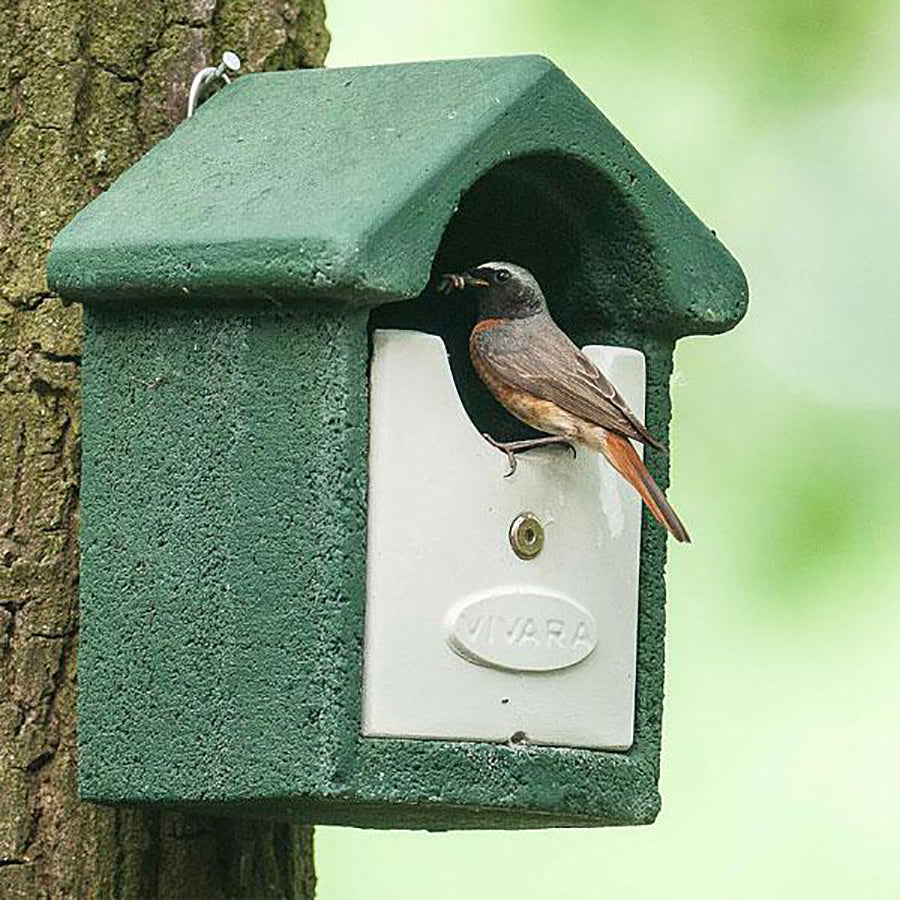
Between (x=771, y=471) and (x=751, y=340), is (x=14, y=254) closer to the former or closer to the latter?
(x=771, y=471)

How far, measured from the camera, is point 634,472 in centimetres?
421

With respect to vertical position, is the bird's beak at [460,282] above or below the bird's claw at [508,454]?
above

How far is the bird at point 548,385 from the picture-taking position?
4176 millimetres

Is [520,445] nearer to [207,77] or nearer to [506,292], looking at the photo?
[506,292]

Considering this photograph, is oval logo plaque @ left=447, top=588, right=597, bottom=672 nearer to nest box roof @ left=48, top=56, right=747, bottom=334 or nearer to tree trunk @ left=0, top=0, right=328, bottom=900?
nest box roof @ left=48, top=56, right=747, bottom=334

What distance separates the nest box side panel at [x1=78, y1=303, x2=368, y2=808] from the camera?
388 centimetres

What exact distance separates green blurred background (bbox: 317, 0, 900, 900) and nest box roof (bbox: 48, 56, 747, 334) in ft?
7.53

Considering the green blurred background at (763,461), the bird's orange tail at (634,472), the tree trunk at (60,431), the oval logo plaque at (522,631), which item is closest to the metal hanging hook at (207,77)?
the tree trunk at (60,431)

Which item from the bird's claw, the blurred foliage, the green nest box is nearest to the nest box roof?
the green nest box

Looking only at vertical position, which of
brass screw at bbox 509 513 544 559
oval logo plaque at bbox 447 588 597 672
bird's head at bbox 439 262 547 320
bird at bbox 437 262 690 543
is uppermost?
bird's head at bbox 439 262 547 320

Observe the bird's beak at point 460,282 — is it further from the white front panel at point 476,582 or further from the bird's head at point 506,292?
the white front panel at point 476,582

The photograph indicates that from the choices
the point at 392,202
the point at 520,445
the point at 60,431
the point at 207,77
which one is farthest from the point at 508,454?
the point at 207,77

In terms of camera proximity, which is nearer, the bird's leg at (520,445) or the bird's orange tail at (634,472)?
the bird's leg at (520,445)

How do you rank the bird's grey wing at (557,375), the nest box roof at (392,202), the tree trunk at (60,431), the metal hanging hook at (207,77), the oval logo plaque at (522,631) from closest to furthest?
the nest box roof at (392,202), the oval logo plaque at (522,631), the bird's grey wing at (557,375), the tree trunk at (60,431), the metal hanging hook at (207,77)
